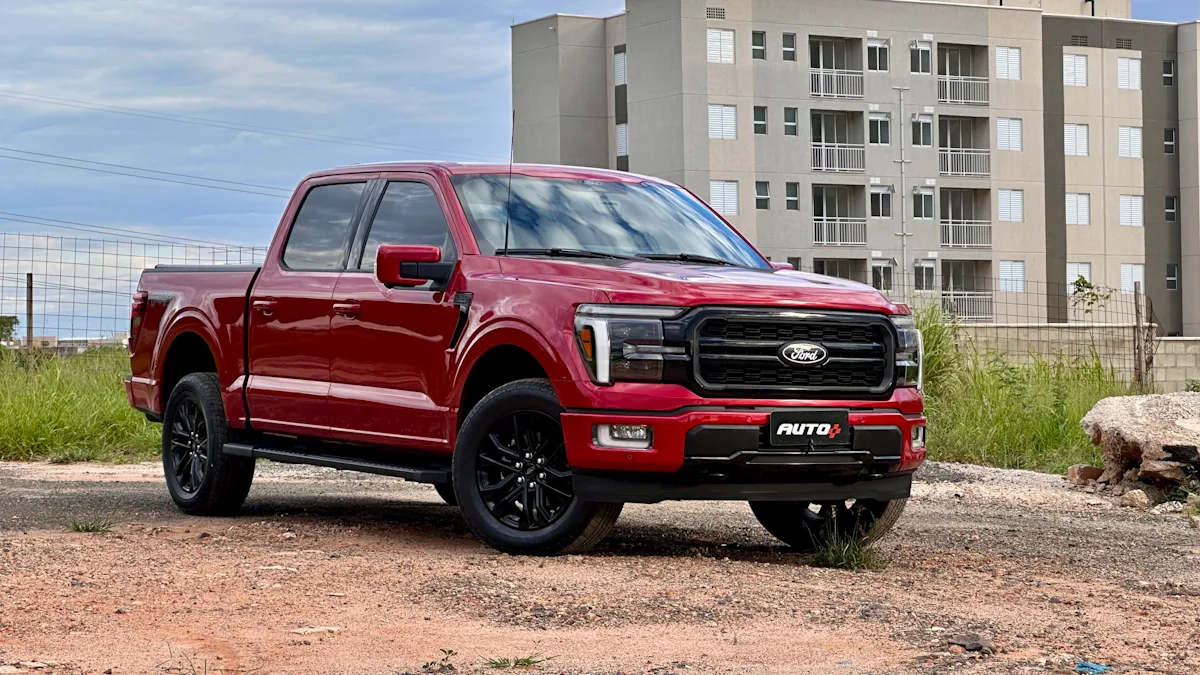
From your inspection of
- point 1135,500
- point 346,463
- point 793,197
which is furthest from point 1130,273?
point 346,463

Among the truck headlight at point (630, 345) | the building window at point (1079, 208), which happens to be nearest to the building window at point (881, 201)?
the building window at point (1079, 208)

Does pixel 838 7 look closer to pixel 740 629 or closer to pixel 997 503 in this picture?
pixel 997 503

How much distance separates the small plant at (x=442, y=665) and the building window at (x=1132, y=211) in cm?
6730

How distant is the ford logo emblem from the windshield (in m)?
1.16

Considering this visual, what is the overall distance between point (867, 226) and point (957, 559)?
55087 mm

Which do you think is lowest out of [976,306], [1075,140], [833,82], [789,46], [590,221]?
[590,221]

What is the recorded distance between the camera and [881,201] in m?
63.7

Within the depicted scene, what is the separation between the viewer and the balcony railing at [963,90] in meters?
63.9

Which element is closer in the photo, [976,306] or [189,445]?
[189,445]

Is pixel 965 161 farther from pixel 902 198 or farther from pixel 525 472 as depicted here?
pixel 525 472

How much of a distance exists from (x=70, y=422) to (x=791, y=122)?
4760 centimetres

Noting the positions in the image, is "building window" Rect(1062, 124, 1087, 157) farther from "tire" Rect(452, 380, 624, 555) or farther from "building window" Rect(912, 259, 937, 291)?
"tire" Rect(452, 380, 624, 555)

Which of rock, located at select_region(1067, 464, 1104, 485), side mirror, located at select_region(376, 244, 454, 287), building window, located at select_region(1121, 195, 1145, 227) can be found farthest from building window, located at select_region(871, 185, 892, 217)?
side mirror, located at select_region(376, 244, 454, 287)

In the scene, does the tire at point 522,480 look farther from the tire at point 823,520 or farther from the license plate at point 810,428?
the tire at point 823,520
